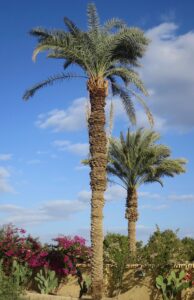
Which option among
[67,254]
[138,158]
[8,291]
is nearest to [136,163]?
[138,158]

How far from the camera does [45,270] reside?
2409cm

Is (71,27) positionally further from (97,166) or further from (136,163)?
(136,163)

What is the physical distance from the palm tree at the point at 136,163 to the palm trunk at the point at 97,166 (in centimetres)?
1162

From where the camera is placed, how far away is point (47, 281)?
2378 centimetres

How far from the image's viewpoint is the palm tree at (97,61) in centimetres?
2095

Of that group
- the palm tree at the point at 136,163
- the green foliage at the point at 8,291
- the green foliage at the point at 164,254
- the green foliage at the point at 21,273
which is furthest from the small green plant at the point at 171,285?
the palm tree at the point at 136,163

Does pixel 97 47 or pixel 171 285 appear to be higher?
pixel 97 47

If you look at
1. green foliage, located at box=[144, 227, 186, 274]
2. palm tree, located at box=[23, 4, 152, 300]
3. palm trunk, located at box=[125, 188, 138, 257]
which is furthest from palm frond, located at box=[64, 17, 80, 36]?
palm trunk, located at box=[125, 188, 138, 257]

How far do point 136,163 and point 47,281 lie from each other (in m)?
11.7

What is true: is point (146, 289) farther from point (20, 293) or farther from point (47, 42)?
point (47, 42)

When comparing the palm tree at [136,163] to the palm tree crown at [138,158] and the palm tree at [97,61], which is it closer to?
the palm tree crown at [138,158]

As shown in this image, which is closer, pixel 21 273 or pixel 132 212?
pixel 21 273

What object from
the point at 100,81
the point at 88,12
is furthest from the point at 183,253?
the point at 88,12

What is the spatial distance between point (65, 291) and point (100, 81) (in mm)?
9306
